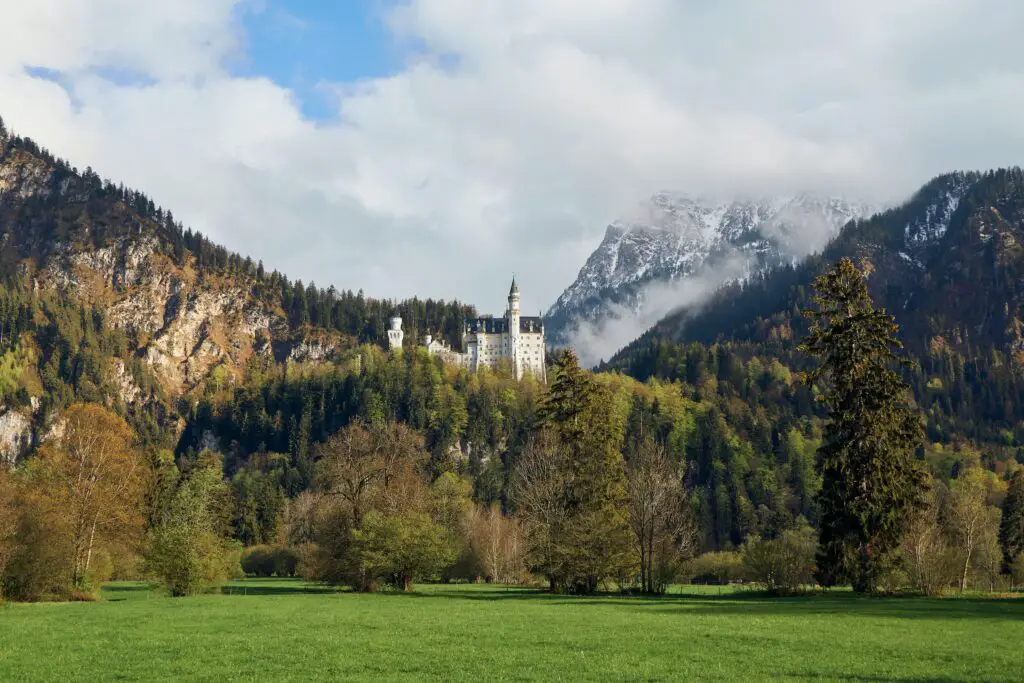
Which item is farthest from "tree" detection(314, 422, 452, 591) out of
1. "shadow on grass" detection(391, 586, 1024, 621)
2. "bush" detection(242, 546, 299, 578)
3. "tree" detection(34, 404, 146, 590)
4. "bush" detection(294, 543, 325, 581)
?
"bush" detection(242, 546, 299, 578)

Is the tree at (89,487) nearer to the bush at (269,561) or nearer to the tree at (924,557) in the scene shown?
the bush at (269,561)

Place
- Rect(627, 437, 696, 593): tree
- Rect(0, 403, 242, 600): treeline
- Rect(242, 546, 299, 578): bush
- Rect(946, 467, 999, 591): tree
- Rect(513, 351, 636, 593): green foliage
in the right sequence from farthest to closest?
Rect(242, 546, 299, 578): bush → Rect(946, 467, 999, 591): tree → Rect(627, 437, 696, 593): tree → Rect(513, 351, 636, 593): green foliage → Rect(0, 403, 242, 600): treeline

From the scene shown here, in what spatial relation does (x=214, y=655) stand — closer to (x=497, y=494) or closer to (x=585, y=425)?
(x=585, y=425)

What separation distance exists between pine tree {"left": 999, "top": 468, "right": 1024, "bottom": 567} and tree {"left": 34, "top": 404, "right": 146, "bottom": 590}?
8183 centimetres

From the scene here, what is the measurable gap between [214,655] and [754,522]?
150659 millimetres

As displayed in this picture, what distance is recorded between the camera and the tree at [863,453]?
5453 centimetres

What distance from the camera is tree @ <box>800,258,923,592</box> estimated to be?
5453 centimetres

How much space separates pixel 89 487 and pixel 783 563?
Result: 49.4 metres

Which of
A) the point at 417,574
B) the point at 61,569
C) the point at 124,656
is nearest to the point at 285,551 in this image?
the point at 417,574

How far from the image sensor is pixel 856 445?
55375 mm

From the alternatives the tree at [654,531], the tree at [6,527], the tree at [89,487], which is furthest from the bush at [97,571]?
the tree at [654,531]

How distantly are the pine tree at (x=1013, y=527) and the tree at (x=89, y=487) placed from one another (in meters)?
81.8

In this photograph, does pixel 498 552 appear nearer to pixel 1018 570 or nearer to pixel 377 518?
pixel 377 518

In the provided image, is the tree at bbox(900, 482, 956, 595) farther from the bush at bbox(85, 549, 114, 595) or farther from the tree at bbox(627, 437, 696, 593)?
the bush at bbox(85, 549, 114, 595)
